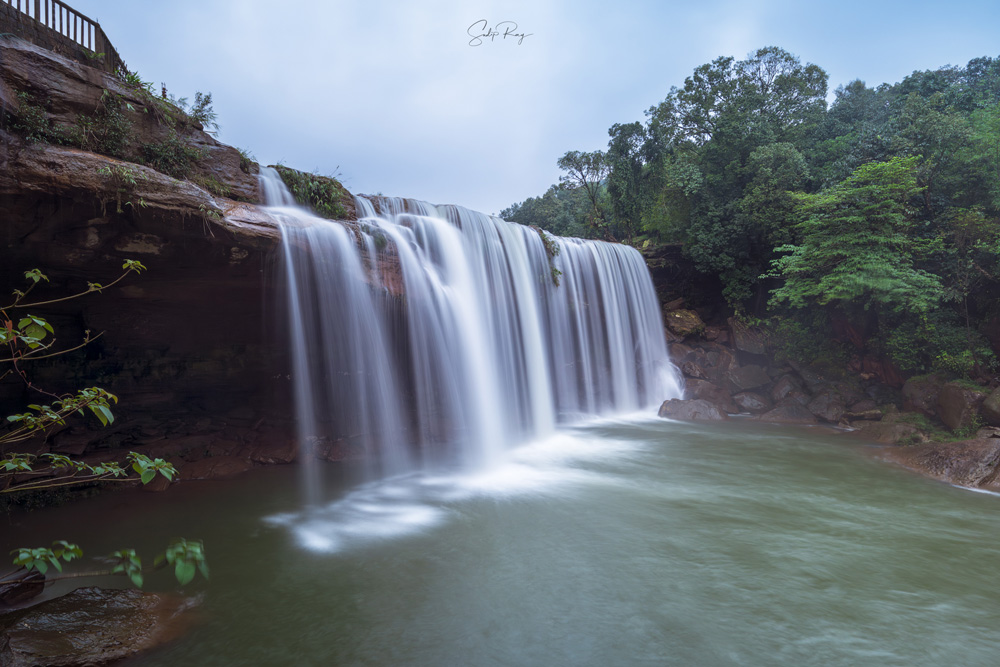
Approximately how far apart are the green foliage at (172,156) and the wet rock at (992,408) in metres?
15.5

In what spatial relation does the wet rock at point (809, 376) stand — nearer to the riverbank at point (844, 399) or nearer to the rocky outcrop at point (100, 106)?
the riverbank at point (844, 399)

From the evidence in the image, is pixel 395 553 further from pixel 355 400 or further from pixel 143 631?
pixel 355 400

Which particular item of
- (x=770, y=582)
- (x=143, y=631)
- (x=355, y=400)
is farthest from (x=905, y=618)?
(x=355, y=400)

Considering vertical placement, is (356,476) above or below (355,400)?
below

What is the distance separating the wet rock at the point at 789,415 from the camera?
1355cm

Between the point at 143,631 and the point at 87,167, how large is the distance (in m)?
5.19

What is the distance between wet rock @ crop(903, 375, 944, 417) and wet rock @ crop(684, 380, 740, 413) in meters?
4.14

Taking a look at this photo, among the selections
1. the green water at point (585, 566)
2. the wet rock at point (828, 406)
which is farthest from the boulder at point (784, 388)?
the green water at point (585, 566)

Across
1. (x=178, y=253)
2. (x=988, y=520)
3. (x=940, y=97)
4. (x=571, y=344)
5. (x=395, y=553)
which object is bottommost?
(x=988, y=520)

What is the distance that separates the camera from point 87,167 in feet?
19.2

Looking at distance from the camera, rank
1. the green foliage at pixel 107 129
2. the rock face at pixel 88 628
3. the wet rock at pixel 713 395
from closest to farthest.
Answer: the rock face at pixel 88 628 < the green foliage at pixel 107 129 < the wet rock at pixel 713 395

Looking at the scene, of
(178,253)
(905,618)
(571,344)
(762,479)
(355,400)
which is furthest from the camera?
(571,344)

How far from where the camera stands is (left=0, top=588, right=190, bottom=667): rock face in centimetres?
332

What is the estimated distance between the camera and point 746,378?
1594 centimetres
